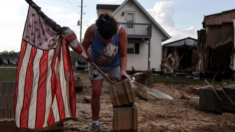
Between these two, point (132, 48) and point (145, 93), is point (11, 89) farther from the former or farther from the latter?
point (132, 48)

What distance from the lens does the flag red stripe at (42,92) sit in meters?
2.46

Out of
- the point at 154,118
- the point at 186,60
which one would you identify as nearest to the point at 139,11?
the point at 186,60

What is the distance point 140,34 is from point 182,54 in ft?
16.9

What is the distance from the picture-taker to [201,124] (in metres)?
3.42

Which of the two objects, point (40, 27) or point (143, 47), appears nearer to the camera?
point (40, 27)

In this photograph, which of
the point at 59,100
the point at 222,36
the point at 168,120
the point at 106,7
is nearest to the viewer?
the point at 59,100

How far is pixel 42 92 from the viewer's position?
2506mm

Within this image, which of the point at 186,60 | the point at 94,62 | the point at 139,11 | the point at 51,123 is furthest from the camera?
the point at 186,60

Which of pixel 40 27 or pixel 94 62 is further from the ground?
pixel 40 27

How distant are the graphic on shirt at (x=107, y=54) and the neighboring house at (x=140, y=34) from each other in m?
15.2

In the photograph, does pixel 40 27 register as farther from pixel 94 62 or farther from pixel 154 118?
pixel 154 118

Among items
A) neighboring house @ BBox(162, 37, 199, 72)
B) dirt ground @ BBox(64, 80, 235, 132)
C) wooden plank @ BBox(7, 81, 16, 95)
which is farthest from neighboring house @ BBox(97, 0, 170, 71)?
wooden plank @ BBox(7, 81, 16, 95)

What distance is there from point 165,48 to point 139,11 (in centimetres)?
442

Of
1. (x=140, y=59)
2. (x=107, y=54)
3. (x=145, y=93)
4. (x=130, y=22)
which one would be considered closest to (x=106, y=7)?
(x=130, y=22)
